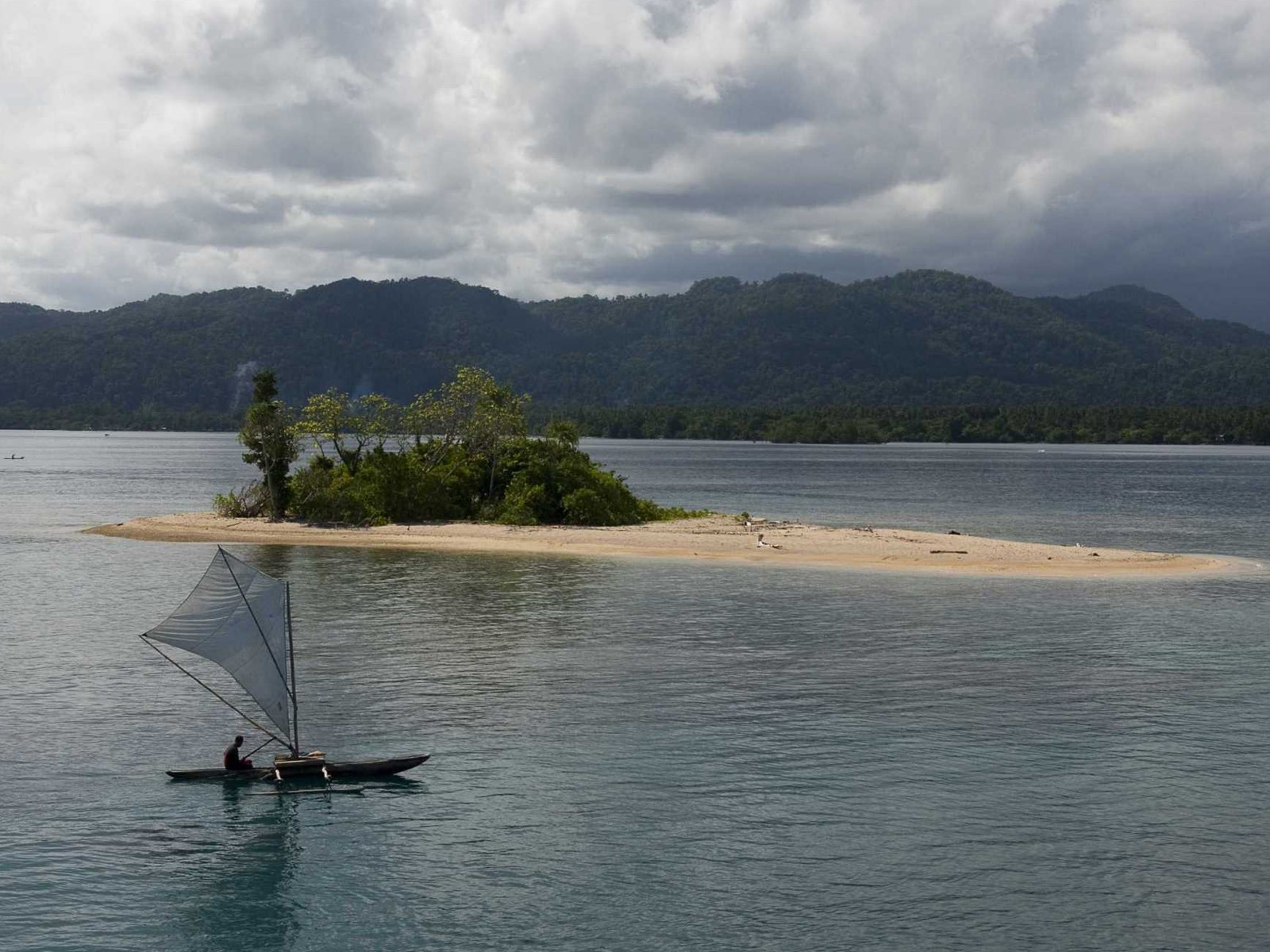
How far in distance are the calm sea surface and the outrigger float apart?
69 cm

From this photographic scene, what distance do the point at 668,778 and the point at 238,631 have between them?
9599 millimetres

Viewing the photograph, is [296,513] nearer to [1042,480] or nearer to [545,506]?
[545,506]

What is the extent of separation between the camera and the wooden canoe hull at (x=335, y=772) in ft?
88.7

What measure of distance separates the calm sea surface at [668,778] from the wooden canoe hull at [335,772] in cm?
37

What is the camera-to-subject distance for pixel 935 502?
12038 centimetres

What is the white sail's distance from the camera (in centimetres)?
2716

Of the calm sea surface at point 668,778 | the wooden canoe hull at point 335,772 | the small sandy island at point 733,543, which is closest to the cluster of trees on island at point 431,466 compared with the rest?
the small sandy island at point 733,543

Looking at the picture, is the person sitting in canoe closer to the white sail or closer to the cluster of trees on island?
the white sail

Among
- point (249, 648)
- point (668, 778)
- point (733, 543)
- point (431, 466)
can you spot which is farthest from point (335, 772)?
point (431, 466)

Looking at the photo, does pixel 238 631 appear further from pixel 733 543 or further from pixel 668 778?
pixel 733 543

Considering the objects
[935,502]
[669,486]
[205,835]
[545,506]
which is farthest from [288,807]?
[669,486]

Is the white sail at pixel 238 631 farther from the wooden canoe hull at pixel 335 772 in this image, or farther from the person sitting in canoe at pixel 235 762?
the wooden canoe hull at pixel 335 772

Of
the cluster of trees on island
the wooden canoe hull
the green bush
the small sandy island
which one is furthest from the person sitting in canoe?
the green bush

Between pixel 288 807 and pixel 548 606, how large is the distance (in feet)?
86.1
